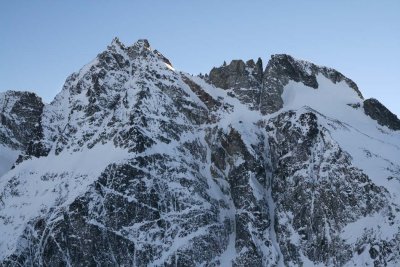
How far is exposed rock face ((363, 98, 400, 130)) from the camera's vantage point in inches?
4552

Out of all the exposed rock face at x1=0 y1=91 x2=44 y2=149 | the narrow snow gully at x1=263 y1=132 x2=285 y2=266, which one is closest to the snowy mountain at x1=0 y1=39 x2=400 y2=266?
the narrow snow gully at x1=263 y1=132 x2=285 y2=266

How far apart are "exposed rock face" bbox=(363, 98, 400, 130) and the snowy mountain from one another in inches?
11.6

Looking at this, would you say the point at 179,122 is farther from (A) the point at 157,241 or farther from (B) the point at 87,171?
(A) the point at 157,241

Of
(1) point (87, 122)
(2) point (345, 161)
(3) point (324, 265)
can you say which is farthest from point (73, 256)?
(2) point (345, 161)

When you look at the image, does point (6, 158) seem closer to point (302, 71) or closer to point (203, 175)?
point (203, 175)

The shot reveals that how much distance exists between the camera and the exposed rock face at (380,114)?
116 m

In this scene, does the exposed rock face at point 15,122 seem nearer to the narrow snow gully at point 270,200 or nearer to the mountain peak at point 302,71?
the narrow snow gully at point 270,200

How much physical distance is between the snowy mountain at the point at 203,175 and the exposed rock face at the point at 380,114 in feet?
0.97

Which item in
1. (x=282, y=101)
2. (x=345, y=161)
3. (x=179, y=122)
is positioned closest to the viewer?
(x=345, y=161)

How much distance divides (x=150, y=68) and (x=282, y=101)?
30635mm

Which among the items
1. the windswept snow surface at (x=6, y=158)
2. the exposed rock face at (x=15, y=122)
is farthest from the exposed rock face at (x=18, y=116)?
the windswept snow surface at (x=6, y=158)

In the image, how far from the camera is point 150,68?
118438 millimetres

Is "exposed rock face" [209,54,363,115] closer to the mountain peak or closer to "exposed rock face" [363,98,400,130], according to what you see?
the mountain peak

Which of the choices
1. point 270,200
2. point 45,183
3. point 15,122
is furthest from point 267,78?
point 15,122
